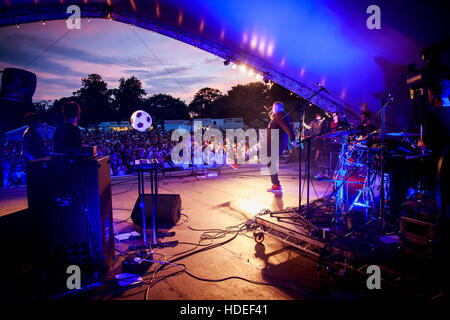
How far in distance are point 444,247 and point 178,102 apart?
2162 inches

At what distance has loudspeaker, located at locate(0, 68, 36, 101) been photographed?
4.56 m

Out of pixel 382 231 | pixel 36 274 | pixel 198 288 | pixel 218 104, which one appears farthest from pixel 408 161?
pixel 218 104

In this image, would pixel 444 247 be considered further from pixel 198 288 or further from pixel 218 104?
pixel 218 104

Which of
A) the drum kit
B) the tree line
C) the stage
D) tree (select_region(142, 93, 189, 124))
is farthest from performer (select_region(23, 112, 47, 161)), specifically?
tree (select_region(142, 93, 189, 124))

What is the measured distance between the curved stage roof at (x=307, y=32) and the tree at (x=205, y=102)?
38436 millimetres

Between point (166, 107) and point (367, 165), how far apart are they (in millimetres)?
A: 52435

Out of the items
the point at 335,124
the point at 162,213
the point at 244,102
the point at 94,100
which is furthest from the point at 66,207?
the point at 94,100

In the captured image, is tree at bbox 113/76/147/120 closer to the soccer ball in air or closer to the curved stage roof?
the curved stage roof

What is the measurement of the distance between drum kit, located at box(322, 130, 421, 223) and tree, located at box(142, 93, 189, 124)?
44.4 meters

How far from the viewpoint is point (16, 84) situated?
15.2 feet

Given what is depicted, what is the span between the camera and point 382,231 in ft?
9.81
